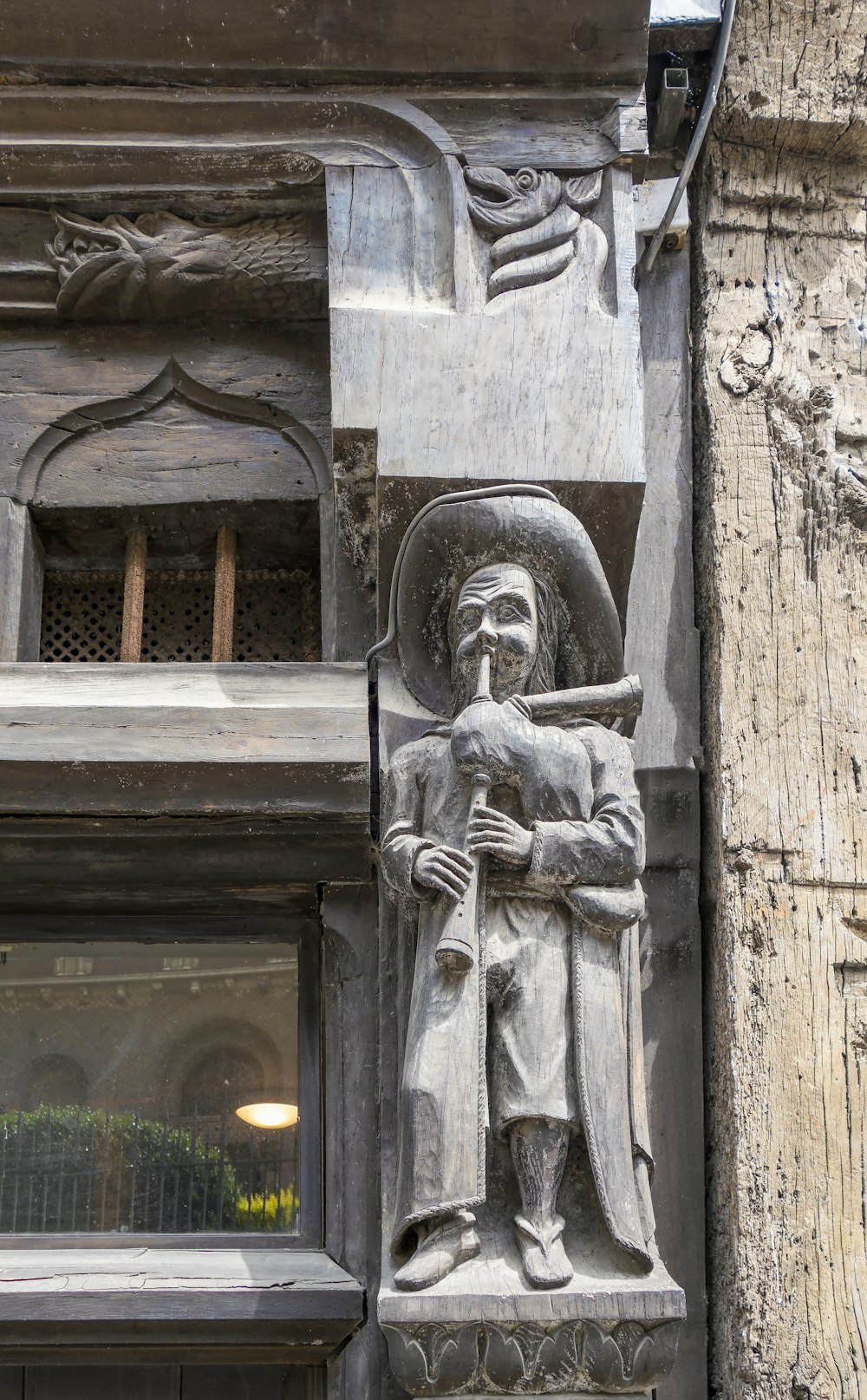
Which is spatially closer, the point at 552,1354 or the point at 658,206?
the point at 552,1354

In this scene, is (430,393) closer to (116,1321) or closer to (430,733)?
(430,733)

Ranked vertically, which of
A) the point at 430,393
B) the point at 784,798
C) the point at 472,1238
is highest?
the point at 430,393

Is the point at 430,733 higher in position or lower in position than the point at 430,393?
lower

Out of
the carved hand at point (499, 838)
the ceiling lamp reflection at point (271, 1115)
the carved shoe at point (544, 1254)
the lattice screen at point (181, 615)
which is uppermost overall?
the lattice screen at point (181, 615)

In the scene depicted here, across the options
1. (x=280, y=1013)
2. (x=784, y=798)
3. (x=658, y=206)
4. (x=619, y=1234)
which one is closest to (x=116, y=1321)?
(x=280, y=1013)

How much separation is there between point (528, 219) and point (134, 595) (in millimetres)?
1031

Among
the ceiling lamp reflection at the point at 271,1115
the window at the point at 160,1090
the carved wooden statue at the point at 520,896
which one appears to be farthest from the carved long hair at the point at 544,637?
the ceiling lamp reflection at the point at 271,1115

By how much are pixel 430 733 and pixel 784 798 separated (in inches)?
25.6

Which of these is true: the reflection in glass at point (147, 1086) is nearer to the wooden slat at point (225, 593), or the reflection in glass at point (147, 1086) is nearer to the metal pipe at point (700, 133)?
the wooden slat at point (225, 593)

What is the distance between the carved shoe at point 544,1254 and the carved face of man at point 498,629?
800 mm

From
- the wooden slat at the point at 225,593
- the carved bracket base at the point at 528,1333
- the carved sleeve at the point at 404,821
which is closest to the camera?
the carved bracket base at the point at 528,1333

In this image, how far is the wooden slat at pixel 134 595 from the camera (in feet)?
9.25

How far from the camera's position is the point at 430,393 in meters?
2.55

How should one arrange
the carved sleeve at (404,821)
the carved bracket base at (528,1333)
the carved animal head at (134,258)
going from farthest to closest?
the carved animal head at (134,258) → the carved sleeve at (404,821) → the carved bracket base at (528,1333)
